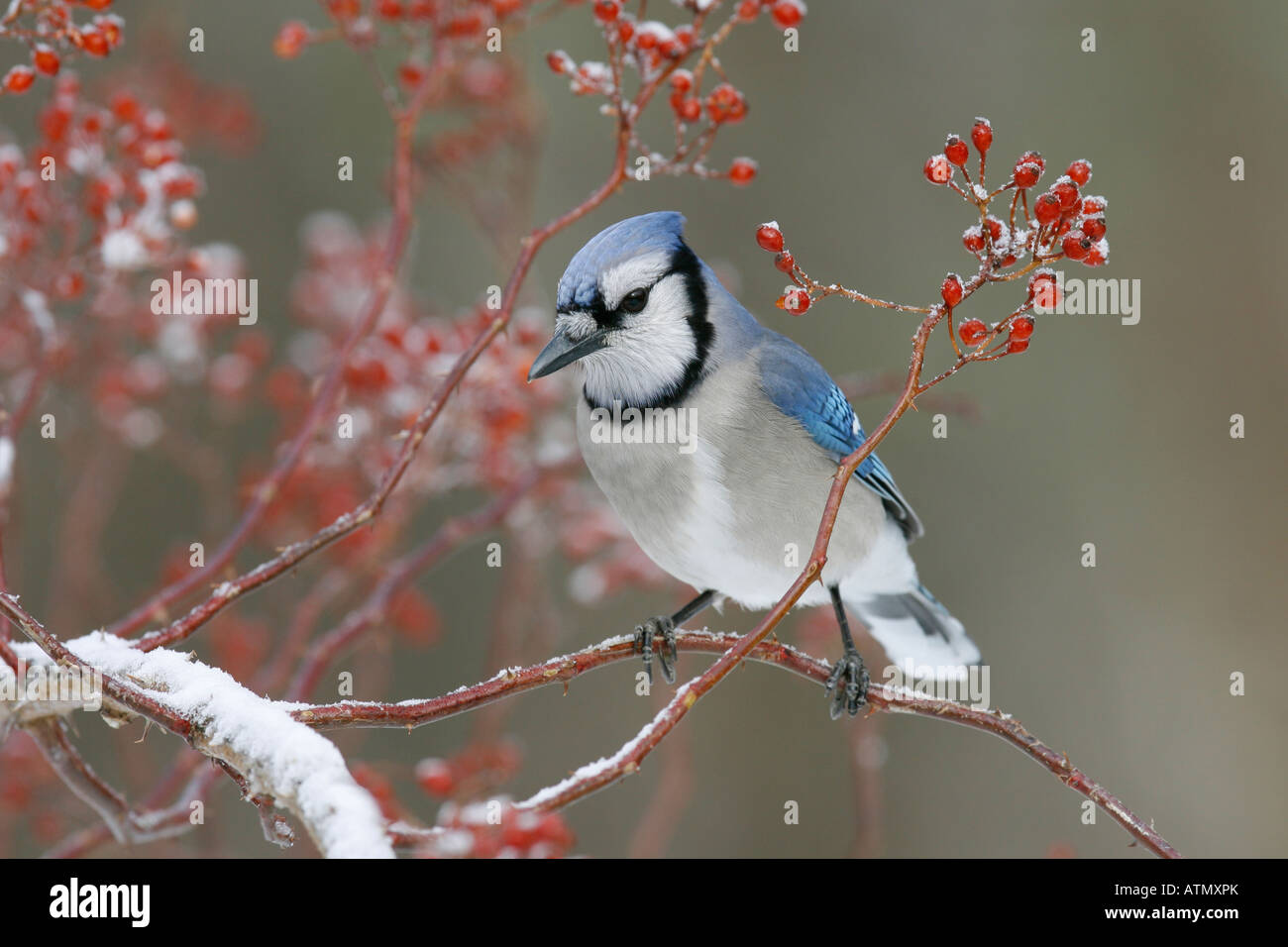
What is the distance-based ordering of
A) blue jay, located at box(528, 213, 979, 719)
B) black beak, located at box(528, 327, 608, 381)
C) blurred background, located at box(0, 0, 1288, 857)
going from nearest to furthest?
black beak, located at box(528, 327, 608, 381) → blue jay, located at box(528, 213, 979, 719) → blurred background, located at box(0, 0, 1288, 857)

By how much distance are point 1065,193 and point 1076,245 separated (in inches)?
2.3

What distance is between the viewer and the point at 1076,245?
1.40 metres

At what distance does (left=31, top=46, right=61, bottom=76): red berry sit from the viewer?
5.90 ft

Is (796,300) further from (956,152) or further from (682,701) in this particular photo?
(682,701)

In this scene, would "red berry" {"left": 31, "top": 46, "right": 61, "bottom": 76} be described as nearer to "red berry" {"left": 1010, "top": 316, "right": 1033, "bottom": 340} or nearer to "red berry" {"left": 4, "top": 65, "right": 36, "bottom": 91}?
"red berry" {"left": 4, "top": 65, "right": 36, "bottom": 91}

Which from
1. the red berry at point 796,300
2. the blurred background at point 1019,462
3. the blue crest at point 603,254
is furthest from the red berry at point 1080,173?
the blurred background at point 1019,462

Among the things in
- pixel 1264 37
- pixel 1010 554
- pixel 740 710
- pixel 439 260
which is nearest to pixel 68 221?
pixel 439 260

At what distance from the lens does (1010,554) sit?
4043 millimetres

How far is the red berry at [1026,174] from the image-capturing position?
1.43 metres

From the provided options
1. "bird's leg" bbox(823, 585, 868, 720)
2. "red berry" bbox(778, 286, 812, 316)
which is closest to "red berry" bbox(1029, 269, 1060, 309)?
"red berry" bbox(778, 286, 812, 316)

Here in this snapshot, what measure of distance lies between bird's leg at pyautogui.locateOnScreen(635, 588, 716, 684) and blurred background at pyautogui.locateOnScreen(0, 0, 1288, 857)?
1.21m

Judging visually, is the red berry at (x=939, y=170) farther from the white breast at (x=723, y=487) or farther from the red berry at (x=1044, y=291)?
the white breast at (x=723, y=487)

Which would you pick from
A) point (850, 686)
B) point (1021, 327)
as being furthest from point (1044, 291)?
point (850, 686)

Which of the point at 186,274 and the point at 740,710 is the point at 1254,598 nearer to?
the point at 740,710
